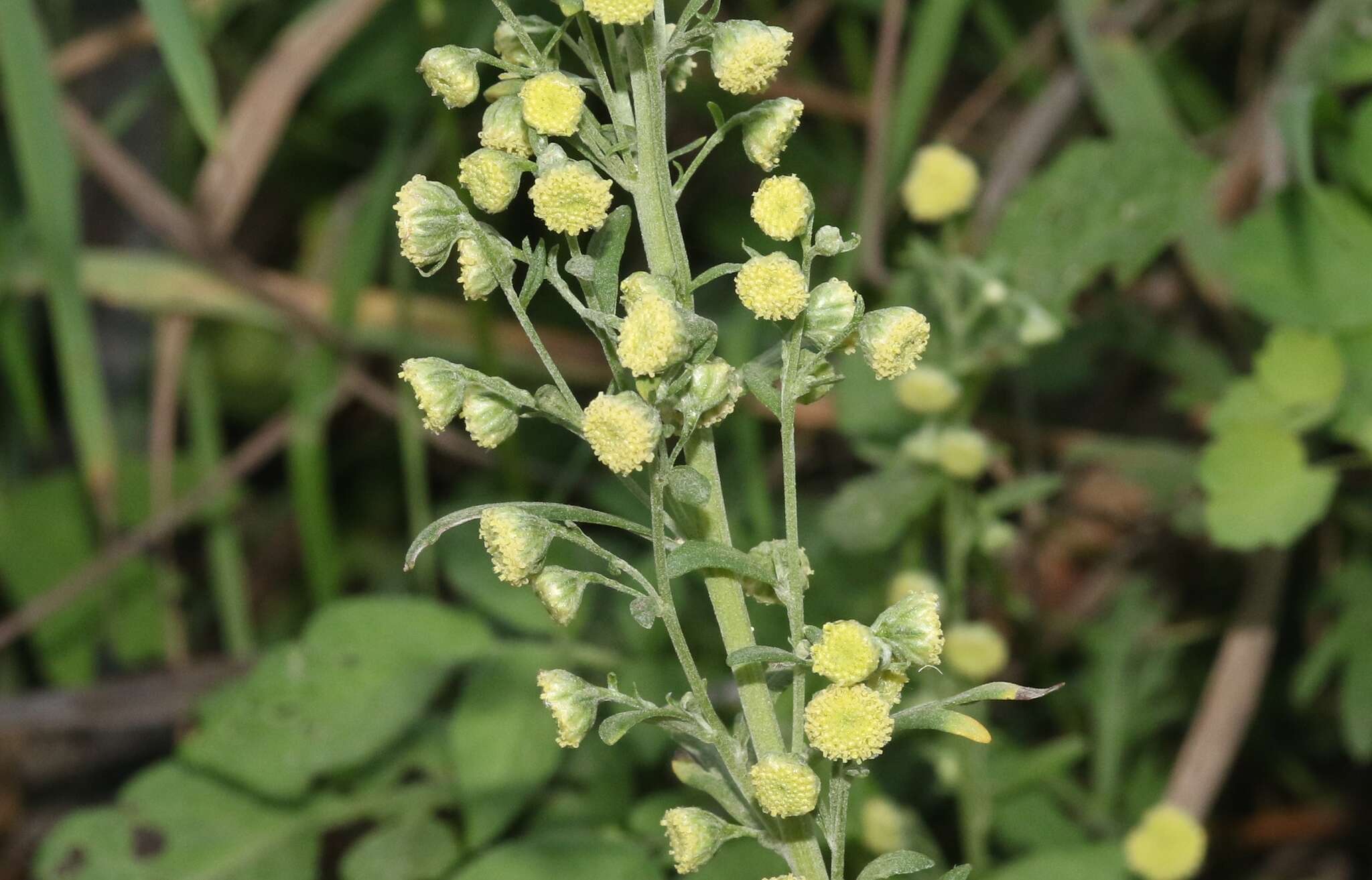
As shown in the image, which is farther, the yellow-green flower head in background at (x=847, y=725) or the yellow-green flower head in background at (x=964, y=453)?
the yellow-green flower head in background at (x=964, y=453)

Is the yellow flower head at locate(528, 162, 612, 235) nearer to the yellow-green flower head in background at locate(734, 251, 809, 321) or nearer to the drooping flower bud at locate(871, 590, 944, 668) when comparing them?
the yellow-green flower head in background at locate(734, 251, 809, 321)

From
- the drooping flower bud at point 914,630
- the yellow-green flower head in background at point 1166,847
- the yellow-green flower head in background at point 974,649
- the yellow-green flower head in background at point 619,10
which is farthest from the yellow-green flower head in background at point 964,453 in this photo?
the yellow-green flower head in background at point 619,10

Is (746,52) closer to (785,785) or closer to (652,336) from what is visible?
(652,336)

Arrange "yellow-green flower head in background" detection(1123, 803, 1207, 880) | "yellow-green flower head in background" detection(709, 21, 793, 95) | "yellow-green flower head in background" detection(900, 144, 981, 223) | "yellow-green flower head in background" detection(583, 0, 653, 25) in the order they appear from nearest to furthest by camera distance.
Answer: "yellow-green flower head in background" detection(583, 0, 653, 25), "yellow-green flower head in background" detection(709, 21, 793, 95), "yellow-green flower head in background" detection(1123, 803, 1207, 880), "yellow-green flower head in background" detection(900, 144, 981, 223)

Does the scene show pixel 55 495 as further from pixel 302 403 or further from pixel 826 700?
pixel 826 700

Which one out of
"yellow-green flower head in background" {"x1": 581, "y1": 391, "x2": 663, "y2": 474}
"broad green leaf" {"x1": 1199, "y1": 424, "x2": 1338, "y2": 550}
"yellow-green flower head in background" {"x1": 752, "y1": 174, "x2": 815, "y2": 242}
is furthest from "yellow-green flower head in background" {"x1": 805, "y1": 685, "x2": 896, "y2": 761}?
"broad green leaf" {"x1": 1199, "y1": 424, "x2": 1338, "y2": 550}

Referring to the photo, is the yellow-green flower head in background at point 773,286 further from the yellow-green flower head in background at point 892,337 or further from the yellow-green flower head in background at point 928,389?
the yellow-green flower head in background at point 928,389

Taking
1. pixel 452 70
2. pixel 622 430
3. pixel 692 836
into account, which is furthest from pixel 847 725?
pixel 452 70
